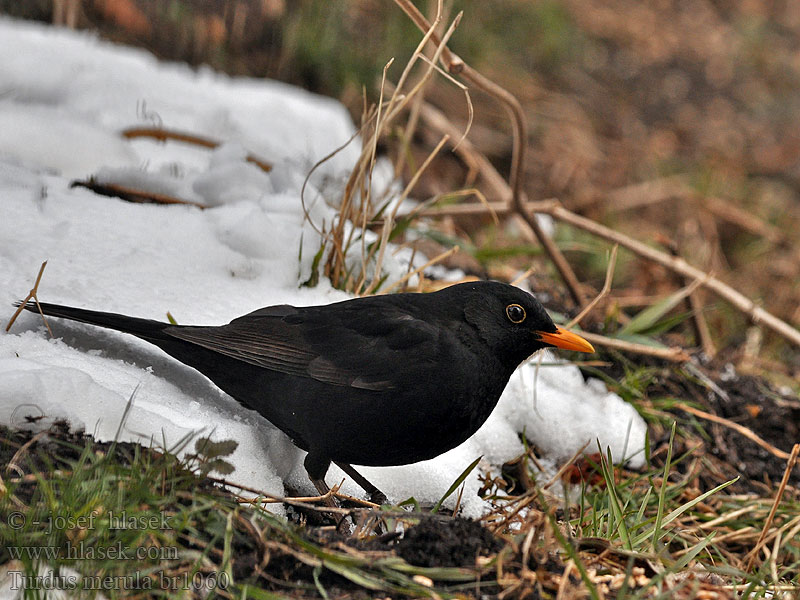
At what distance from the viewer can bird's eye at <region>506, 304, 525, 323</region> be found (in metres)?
2.67

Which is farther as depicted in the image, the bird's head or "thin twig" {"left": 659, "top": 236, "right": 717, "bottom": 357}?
"thin twig" {"left": 659, "top": 236, "right": 717, "bottom": 357}

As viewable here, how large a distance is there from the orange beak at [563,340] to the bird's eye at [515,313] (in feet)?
0.25

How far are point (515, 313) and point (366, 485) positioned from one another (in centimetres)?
77

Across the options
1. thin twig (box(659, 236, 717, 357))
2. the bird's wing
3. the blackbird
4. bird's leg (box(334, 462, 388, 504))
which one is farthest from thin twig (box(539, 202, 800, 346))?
bird's leg (box(334, 462, 388, 504))

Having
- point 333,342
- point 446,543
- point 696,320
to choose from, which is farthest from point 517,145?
point 446,543

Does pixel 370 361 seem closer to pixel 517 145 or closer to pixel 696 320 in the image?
pixel 517 145

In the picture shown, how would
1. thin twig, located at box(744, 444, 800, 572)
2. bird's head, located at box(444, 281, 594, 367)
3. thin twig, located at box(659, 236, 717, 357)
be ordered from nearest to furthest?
thin twig, located at box(744, 444, 800, 572) → bird's head, located at box(444, 281, 594, 367) → thin twig, located at box(659, 236, 717, 357)

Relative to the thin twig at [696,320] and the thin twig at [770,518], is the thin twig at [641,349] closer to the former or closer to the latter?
the thin twig at [696,320]

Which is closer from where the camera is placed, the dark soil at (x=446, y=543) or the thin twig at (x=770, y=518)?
the dark soil at (x=446, y=543)

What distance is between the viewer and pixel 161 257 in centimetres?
307

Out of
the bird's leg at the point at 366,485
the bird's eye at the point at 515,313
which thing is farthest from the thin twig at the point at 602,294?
the bird's leg at the point at 366,485

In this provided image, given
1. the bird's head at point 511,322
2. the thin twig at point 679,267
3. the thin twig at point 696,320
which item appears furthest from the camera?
the thin twig at point 696,320

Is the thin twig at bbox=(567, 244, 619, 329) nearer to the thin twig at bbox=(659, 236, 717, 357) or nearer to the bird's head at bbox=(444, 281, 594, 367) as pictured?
the bird's head at bbox=(444, 281, 594, 367)

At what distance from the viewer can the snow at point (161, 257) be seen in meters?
2.37
